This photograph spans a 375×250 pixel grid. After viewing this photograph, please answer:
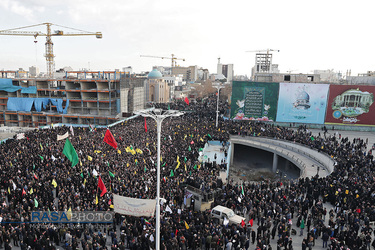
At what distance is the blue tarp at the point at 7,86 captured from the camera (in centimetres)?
5505

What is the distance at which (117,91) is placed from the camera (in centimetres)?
5253

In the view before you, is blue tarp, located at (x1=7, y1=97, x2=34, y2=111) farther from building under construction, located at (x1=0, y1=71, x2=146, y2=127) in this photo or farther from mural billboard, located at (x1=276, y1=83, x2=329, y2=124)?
mural billboard, located at (x1=276, y1=83, x2=329, y2=124)

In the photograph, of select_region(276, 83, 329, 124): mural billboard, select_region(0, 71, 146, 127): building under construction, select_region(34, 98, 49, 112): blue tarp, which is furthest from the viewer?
select_region(34, 98, 49, 112): blue tarp

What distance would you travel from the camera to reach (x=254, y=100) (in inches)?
1781

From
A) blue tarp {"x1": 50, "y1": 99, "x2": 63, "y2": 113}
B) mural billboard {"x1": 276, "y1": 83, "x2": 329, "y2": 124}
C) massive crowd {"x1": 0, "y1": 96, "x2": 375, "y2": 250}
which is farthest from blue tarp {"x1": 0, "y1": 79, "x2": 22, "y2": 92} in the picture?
mural billboard {"x1": 276, "y1": 83, "x2": 329, "y2": 124}

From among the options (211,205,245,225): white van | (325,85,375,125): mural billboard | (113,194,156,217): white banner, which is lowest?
(211,205,245,225): white van

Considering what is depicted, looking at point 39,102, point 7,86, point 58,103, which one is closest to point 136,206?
point 58,103

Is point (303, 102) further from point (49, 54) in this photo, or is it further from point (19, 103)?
point (49, 54)

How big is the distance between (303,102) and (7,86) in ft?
186

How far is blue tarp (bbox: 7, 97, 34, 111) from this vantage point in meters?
54.5

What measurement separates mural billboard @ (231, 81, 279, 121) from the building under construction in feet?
68.0

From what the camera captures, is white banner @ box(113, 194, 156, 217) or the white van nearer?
white banner @ box(113, 194, 156, 217)

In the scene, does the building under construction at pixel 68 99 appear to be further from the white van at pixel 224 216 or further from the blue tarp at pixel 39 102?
the white van at pixel 224 216

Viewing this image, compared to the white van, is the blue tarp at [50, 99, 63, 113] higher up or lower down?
higher up
